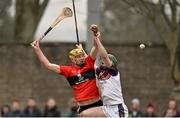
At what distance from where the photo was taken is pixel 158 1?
2566 centimetres

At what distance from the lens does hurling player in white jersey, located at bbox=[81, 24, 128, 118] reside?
1325 cm

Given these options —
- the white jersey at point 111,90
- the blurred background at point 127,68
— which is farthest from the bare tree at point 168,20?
the white jersey at point 111,90

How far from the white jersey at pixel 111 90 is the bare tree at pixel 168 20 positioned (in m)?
11.2

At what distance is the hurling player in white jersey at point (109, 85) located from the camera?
13.2m

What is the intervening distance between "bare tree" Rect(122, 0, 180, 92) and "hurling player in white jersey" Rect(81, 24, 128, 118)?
36.3 feet

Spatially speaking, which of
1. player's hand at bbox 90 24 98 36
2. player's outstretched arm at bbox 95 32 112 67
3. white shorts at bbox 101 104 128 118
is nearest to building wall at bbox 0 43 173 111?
white shorts at bbox 101 104 128 118

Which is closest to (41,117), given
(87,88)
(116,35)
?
(87,88)

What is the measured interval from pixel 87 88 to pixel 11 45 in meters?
11.7

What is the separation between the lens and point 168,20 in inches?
1005

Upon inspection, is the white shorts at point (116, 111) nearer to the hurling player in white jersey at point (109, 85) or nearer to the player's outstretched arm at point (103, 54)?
the hurling player in white jersey at point (109, 85)

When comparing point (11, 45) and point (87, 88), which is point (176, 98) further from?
point (87, 88)

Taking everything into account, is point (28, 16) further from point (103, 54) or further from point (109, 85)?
point (103, 54)

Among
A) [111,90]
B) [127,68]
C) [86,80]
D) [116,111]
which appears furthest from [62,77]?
[111,90]

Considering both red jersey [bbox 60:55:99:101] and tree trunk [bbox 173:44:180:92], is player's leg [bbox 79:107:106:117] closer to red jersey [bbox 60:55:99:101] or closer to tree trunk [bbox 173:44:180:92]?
red jersey [bbox 60:55:99:101]
